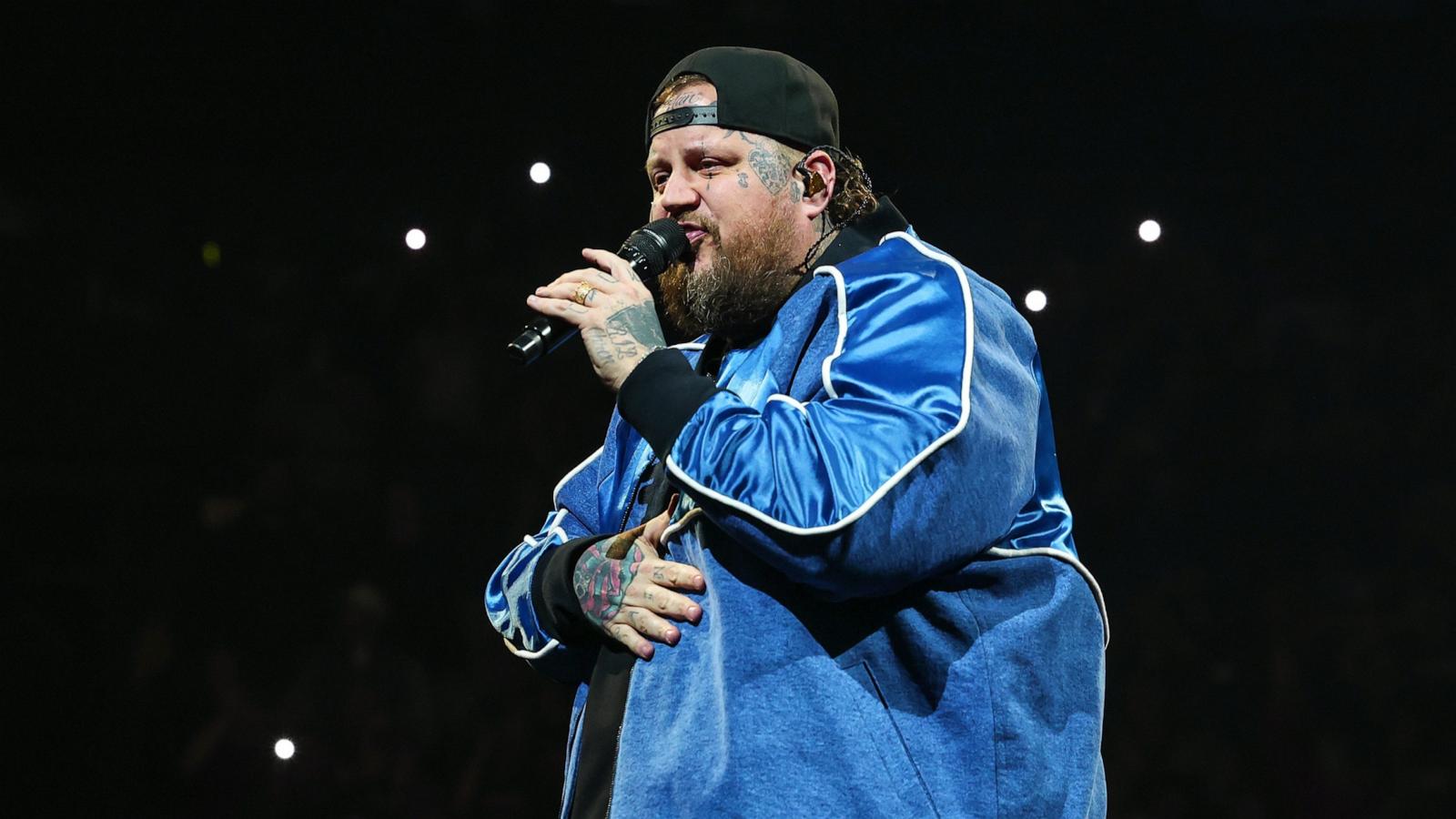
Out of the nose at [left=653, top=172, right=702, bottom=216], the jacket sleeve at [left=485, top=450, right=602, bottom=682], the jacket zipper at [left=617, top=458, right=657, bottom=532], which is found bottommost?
the jacket sleeve at [left=485, top=450, right=602, bottom=682]

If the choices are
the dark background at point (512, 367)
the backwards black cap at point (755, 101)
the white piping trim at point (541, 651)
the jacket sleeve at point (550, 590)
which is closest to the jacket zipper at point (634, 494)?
the jacket sleeve at point (550, 590)

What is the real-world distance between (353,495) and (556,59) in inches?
39.0

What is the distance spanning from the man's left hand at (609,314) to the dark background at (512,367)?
4.80 ft

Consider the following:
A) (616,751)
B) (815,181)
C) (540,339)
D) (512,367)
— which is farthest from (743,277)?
(512,367)

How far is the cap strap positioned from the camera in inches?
62.3

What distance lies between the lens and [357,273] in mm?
2893

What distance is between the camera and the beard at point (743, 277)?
1534 millimetres

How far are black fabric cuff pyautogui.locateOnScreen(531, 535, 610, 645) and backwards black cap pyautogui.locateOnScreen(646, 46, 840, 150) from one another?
1.62ft

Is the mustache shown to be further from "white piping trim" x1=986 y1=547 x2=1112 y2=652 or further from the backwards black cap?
"white piping trim" x1=986 y1=547 x2=1112 y2=652

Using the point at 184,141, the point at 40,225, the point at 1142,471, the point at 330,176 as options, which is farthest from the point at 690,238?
the point at 40,225

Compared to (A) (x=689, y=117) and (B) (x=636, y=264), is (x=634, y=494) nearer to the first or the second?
(B) (x=636, y=264)

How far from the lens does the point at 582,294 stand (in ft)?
4.49

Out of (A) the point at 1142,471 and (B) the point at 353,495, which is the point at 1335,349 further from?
(B) the point at 353,495

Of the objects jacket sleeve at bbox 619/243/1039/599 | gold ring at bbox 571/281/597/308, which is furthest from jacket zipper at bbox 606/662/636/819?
gold ring at bbox 571/281/597/308
